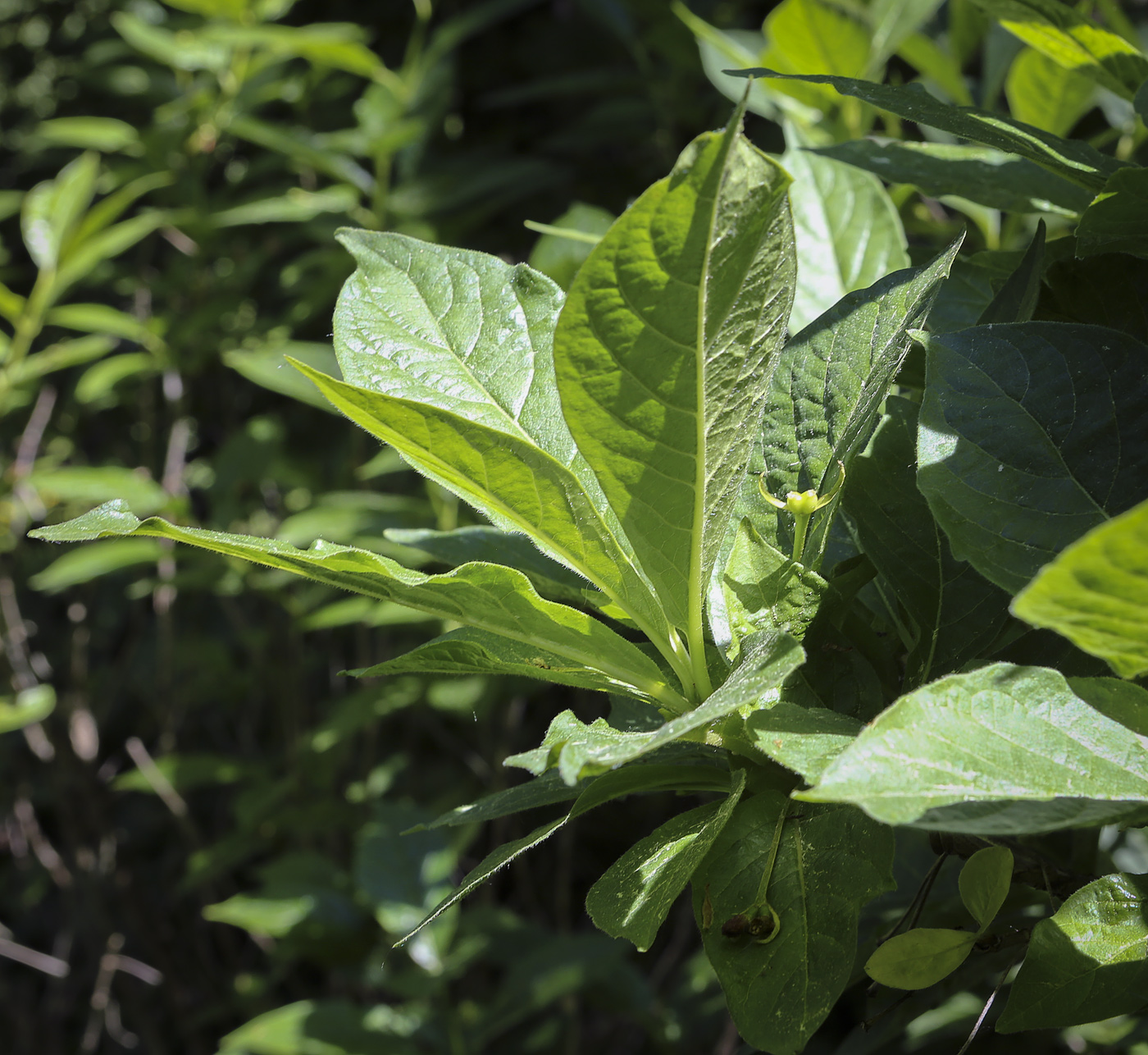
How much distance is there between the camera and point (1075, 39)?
0.51 metres

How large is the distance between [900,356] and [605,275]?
0.14 m

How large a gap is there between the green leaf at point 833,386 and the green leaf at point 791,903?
111 mm

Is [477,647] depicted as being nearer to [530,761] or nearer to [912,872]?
[530,761]

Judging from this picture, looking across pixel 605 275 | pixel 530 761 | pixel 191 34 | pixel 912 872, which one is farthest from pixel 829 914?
pixel 191 34

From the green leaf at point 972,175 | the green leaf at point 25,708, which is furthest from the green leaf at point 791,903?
the green leaf at point 25,708

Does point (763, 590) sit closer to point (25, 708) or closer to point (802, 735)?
point (802, 735)

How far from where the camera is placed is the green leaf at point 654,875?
0.38 metres

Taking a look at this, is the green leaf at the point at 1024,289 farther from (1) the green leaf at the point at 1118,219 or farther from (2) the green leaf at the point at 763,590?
(2) the green leaf at the point at 763,590

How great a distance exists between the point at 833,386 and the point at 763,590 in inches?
4.0

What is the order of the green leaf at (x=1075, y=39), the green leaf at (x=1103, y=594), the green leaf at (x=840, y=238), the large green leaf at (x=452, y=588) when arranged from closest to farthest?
the green leaf at (x=1103, y=594) → the large green leaf at (x=452, y=588) → the green leaf at (x=1075, y=39) → the green leaf at (x=840, y=238)

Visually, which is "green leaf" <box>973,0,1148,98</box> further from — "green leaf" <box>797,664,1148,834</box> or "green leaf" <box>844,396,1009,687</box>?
"green leaf" <box>797,664,1148,834</box>

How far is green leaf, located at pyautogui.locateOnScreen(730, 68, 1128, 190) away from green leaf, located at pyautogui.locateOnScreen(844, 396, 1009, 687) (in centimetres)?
13

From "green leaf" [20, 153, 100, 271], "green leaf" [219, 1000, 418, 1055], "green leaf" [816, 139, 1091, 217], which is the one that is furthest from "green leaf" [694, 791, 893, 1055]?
"green leaf" [20, 153, 100, 271]

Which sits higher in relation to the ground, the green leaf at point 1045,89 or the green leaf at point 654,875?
the green leaf at point 1045,89
